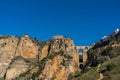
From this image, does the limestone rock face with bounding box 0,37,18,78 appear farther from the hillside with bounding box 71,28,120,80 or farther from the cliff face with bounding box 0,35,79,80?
the hillside with bounding box 71,28,120,80

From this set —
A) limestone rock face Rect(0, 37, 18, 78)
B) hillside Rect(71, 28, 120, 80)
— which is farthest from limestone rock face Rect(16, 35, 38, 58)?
hillside Rect(71, 28, 120, 80)

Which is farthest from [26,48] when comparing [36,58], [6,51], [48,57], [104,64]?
[104,64]

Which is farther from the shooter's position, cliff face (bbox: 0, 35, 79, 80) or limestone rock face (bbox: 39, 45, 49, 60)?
limestone rock face (bbox: 39, 45, 49, 60)

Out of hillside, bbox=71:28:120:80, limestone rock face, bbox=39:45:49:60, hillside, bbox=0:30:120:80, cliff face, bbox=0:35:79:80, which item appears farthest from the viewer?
limestone rock face, bbox=39:45:49:60

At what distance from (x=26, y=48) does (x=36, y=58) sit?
530 centimetres

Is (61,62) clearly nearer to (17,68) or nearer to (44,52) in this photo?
(44,52)

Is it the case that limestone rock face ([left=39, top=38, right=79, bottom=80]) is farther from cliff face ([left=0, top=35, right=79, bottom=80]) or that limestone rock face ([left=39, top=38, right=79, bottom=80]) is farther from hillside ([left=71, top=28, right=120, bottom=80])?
hillside ([left=71, top=28, right=120, bottom=80])

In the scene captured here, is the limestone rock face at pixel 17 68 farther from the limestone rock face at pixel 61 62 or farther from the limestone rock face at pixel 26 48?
the limestone rock face at pixel 61 62

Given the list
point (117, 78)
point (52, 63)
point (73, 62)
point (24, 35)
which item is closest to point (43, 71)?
point (52, 63)

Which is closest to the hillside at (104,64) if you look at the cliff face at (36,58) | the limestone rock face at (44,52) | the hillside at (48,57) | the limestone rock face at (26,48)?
the hillside at (48,57)

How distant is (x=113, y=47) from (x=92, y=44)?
28679 millimetres

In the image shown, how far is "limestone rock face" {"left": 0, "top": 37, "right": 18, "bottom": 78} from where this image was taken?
104m

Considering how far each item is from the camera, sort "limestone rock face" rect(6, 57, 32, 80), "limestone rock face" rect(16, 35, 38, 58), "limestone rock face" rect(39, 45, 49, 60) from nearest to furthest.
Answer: "limestone rock face" rect(6, 57, 32, 80)
"limestone rock face" rect(16, 35, 38, 58)
"limestone rock face" rect(39, 45, 49, 60)

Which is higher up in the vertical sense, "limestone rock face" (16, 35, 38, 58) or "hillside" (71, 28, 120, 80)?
"limestone rock face" (16, 35, 38, 58)
